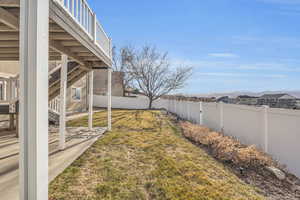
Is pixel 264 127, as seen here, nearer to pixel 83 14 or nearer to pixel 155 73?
pixel 83 14

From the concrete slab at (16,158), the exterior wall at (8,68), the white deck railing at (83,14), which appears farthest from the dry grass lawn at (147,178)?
the exterior wall at (8,68)

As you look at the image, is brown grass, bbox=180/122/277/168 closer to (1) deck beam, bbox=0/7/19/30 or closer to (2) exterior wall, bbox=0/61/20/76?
(1) deck beam, bbox=0/7/19/30

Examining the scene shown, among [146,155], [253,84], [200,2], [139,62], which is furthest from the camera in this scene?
[139,62]

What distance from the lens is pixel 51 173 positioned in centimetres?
359

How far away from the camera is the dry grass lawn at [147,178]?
295cm

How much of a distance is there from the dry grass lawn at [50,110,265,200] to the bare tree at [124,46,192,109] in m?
18.0

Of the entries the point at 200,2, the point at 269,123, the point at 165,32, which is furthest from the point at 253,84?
the point at 269,123

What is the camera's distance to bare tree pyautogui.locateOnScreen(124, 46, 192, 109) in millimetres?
23094

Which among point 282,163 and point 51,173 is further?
point 282,163

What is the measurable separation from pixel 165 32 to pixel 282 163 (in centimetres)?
1383

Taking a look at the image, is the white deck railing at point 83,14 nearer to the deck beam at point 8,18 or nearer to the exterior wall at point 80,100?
the deck beam at point 8,18

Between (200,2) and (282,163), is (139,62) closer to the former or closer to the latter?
(200,2)

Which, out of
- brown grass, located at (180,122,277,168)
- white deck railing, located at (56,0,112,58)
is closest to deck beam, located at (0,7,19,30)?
white deck railing, located at (56,0,112,58)

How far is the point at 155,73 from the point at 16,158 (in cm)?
2009
